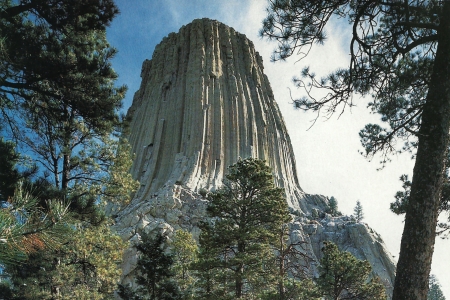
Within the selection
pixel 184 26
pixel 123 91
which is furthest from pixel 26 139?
pixel 184 26

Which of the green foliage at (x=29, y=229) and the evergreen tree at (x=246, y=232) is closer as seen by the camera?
the green foliage at (x=29, y=229)

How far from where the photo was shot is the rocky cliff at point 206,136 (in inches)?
1473

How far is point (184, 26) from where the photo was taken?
204 feet

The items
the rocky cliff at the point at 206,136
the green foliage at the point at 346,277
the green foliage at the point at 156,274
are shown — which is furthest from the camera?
the rocky cliff at the point at 206,136

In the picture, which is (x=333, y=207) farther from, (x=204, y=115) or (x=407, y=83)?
(x=407, y=83)

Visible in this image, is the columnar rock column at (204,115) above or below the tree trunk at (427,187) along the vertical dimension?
above

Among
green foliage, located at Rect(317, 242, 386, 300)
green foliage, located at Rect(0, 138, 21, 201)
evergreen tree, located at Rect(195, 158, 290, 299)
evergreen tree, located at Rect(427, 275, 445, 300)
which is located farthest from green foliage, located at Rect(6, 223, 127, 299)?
evergreen tree, located at Rect(427, 275, 445, 300)

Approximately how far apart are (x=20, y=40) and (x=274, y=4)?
13.7 ft

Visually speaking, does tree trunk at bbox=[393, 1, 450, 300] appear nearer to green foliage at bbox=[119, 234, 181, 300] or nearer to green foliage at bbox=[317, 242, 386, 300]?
green foliage at bbox=[119, 234, 181, 300]

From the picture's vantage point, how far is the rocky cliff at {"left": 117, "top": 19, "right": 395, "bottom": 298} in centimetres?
3741

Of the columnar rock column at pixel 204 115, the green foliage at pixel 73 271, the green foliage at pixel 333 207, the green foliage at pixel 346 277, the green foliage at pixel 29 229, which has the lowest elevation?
the green foliage at pixel 29 229

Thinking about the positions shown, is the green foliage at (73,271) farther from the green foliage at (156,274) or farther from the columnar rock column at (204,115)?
the columnar rock column at (204,115)

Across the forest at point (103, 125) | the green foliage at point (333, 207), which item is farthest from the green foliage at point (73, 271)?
the green foliage at point (333, 207)

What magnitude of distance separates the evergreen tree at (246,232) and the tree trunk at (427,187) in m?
9.78
